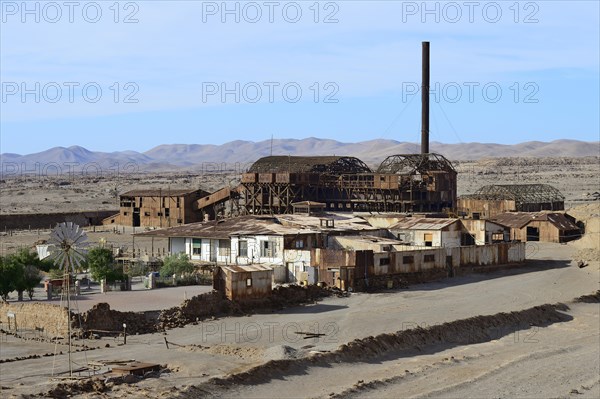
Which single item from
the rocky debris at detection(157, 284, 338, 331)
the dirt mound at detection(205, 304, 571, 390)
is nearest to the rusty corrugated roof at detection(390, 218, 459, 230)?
the dirt mound at detection(205, 304, 571, 390)

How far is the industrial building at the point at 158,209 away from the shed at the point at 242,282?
4008cm

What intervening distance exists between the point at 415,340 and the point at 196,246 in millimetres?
22866

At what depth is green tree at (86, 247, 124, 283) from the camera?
148 feet

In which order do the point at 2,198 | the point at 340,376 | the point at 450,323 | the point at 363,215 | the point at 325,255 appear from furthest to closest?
the point at 2,198 → the point at 363,215 → the point at 325,255 → the point at 450,323 → the point at 340,376

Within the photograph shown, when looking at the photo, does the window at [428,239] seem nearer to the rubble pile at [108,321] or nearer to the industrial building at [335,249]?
the industrial building at [335,249]

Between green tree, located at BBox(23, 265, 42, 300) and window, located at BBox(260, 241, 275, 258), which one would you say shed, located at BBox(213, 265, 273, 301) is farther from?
window, located at BBox(260, 241, 275, 258)

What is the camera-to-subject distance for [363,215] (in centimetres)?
6856

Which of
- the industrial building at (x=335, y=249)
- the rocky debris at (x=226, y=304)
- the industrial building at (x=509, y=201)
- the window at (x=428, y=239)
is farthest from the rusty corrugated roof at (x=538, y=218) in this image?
the rocky debris at (x=226, y=304)

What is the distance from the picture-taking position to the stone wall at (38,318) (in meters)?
36.0

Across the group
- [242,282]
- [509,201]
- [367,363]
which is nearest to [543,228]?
[509,201]

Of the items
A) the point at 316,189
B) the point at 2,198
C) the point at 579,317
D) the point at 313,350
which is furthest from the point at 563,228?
the point at 2,198

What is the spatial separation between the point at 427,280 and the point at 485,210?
2984cm

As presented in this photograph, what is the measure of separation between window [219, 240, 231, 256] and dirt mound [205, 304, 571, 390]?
60.9 ft

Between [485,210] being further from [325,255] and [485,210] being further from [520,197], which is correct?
[325,255]
